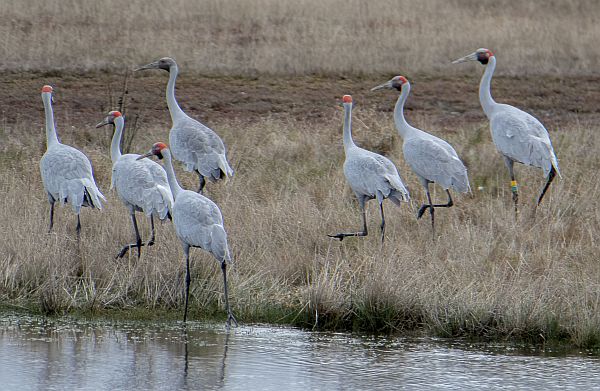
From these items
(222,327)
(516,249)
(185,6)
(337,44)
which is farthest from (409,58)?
(222,327)

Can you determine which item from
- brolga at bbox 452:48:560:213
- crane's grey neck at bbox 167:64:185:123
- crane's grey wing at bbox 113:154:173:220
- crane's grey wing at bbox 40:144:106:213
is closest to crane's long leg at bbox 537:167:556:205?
brolga at bbox 452:48:560:213

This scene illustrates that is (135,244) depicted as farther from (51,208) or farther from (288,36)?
(288,36)

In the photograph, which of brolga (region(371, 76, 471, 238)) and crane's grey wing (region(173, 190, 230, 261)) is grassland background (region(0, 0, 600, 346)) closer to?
brolga (region(371, 76, 471, 238))

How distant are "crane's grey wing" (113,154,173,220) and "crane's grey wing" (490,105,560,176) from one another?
12.6 ft

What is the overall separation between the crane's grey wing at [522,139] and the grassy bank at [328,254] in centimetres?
38

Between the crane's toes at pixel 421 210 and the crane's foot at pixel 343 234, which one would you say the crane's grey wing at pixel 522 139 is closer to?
the crane's toes at pixel 421 210

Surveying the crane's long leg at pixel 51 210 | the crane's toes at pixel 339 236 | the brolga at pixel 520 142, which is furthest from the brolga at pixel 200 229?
the brolga at pixel 520 142

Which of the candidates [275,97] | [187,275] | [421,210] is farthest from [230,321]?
[275,97]

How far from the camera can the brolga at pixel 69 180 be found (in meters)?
9.70

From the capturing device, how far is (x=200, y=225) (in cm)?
841

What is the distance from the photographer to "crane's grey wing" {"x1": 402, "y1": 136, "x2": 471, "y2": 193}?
1053cm

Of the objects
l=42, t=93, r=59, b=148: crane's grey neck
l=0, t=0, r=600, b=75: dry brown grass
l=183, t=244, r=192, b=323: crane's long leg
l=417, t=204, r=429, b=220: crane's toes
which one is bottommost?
l=183, t=244, r=192, b=323: crane's long leg

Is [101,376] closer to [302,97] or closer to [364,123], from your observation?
[364,123]

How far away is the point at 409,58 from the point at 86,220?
414 inches
